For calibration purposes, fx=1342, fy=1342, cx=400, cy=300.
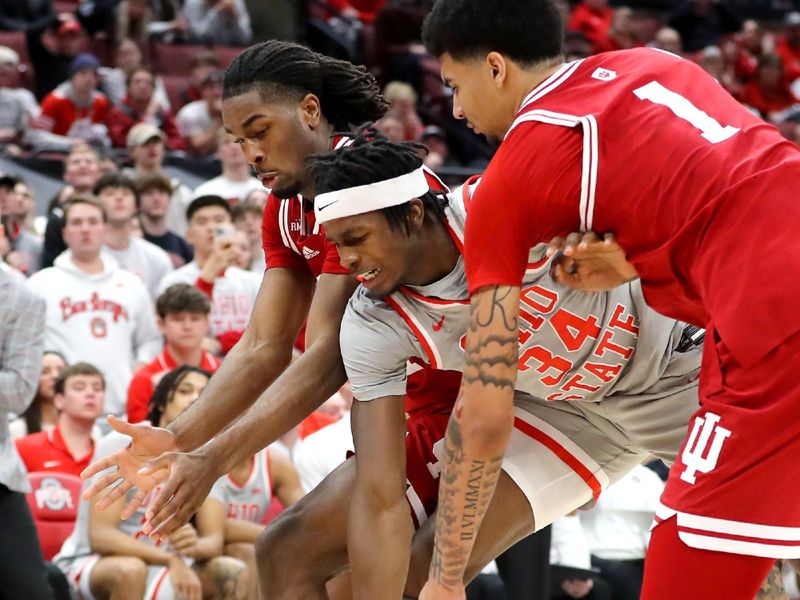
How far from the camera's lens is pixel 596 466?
377 centimetres

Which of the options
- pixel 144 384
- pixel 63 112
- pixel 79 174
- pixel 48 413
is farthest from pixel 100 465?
pixel 63 112

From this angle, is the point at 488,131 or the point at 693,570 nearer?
the point at 693,570

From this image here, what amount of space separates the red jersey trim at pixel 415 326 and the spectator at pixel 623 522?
11.5ft

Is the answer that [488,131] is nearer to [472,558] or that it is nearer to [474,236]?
[474,236]

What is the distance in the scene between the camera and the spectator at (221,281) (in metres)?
7.38

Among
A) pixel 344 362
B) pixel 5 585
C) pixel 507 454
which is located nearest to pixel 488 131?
pixel 344 362

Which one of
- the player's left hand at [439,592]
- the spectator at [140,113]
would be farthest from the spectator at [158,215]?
the player's left hand at [439,592]

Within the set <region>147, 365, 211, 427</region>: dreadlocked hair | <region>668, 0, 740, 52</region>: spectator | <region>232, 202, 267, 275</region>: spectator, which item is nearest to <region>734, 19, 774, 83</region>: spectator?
<region>668, 0, 740, 52</region>: spectator

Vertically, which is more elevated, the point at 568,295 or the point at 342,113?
the point at 342,113

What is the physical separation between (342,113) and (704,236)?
4.77 feet

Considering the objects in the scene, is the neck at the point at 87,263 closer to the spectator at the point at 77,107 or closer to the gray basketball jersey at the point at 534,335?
the spectator at the point at 77,107

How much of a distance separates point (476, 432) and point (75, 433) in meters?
3.52

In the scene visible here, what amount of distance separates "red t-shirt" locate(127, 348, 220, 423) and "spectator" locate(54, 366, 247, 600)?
0.60 meters

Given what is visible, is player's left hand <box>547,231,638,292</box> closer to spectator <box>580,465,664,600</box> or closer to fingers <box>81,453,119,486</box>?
fingers <box>81,453,119,486</box>
